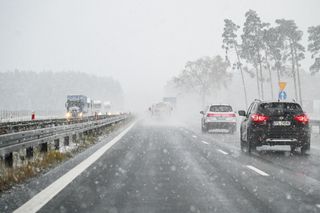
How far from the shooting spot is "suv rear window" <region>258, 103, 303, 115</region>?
44.4 feet

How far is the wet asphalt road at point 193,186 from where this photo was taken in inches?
236

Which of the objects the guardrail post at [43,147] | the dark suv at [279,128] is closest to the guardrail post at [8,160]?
the guardrail post at [43,147]

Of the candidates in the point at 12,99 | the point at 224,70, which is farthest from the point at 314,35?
the point at 12,99

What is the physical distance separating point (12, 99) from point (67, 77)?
94.2ft

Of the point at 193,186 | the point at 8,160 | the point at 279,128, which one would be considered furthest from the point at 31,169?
the point at 279,128

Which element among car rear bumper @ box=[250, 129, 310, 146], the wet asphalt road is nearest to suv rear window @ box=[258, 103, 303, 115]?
car rear bumper @ box=[250, 129, 310, 146]

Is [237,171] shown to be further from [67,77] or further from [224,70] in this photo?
[67,77]

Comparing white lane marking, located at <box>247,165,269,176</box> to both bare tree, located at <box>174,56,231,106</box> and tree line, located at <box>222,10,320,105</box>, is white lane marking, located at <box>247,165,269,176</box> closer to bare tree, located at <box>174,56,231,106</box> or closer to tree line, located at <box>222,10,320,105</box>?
tree line, located at <box>222,10,320,105</box>

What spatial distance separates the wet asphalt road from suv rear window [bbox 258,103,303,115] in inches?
67.0

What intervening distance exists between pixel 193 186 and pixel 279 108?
7102mm

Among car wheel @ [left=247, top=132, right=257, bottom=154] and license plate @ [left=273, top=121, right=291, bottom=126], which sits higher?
license plate @ [left=273, top=121, right=291, bottom=126]

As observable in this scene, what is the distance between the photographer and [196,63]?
94688mm

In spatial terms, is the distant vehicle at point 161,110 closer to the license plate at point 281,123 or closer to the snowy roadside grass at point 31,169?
the snowy roadside grass at point 31,169

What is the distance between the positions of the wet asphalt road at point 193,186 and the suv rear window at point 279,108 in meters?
1.70
